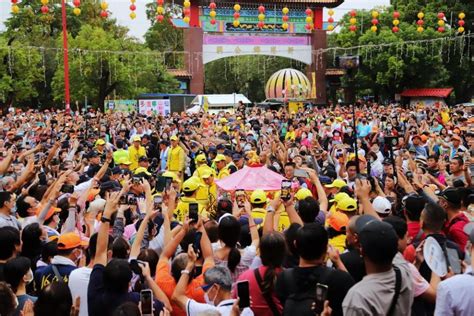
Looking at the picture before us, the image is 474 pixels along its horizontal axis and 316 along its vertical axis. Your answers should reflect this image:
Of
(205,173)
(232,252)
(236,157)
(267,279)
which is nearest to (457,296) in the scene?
(267,279)

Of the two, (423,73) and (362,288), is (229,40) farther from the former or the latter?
(362,288)

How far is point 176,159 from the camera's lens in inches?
425

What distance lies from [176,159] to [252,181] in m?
3.41

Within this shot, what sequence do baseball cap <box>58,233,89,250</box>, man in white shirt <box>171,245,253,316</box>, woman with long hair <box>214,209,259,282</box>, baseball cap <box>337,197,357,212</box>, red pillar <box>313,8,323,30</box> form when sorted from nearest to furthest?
man in white shirt <box>171,245,253,316</box> → woman with long hair <box>214,209,259,282</box> → baseball cap <box>58,233,89,250</box> → baseball cap <box>337,197,357,212</box> → red pillar <box>313,8,323,30</box>

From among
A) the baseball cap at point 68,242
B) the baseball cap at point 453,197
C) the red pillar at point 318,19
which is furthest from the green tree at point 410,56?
the baseball cap at point 68,242

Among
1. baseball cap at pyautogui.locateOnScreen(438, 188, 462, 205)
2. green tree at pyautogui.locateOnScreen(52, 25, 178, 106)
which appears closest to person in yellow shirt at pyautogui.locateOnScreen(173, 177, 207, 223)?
baseball cap at pyautogui.locateOnScreen(438, 188, 462, 205)

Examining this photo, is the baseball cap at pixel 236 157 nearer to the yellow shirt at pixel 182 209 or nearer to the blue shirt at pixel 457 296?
the yellow shirt at pixel 182 209

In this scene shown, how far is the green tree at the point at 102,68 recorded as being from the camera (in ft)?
106

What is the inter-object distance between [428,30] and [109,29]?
27834mm

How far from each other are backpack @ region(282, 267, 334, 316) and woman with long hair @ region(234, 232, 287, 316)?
26cm

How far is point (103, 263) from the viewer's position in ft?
13.1

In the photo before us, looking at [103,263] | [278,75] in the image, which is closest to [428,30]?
[278,75]

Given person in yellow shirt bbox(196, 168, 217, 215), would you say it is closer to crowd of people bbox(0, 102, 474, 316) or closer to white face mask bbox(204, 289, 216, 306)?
crowd of people bbox(0, 102, 474, 316)

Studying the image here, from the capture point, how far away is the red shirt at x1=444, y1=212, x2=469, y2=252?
4.47 metres
